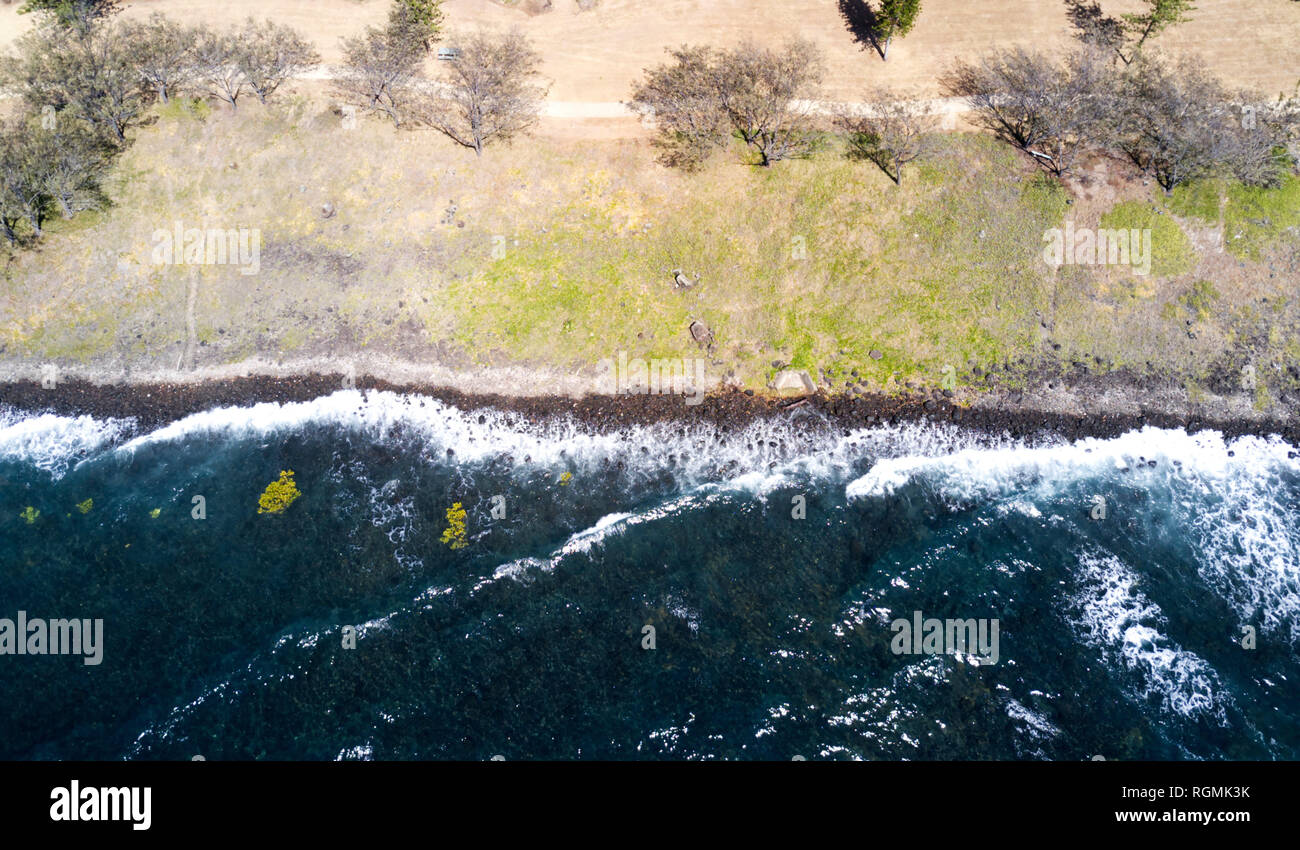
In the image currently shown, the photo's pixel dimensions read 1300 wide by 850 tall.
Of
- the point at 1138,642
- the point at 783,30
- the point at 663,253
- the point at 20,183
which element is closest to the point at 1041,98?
the point at 783,30

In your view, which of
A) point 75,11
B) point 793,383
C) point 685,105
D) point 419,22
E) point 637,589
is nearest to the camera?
point 637,589

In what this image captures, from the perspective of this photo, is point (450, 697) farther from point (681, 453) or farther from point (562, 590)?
point (681, 453)

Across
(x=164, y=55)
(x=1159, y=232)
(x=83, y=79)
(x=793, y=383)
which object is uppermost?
(x=164, y=55)

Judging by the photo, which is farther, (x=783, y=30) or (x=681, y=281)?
(x=783, y=30)

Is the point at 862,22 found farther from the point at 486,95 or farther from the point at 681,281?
the point at 486,95

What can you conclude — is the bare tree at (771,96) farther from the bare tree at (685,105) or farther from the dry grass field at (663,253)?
the dry grass field at (663,253)

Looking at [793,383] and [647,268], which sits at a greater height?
[647,268]

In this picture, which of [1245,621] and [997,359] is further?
[997,359]
